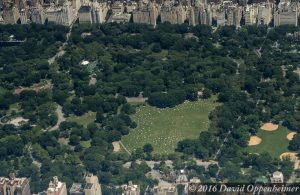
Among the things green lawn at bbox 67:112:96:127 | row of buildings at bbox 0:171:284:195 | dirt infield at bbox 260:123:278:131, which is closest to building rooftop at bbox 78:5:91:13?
green lawn at bbox 67:112:96:127

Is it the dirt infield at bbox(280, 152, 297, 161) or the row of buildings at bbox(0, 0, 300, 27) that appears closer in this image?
the dirt infield at bbox(280, 152, 297, 161)

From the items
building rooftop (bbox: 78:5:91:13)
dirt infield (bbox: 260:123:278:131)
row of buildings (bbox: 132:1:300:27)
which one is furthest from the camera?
building rooftop (bbox: 78:5:91:13)

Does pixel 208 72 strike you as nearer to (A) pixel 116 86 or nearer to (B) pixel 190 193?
(A) pixel 116 86

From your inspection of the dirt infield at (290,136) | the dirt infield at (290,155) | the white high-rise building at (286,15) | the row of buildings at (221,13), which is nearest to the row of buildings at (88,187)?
the dirt infield at (290,155)

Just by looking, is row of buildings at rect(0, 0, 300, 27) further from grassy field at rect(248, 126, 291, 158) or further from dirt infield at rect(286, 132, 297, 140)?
dirt infield at rect(286, 132, 297, 140)

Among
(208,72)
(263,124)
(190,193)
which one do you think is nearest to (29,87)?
(208,72)

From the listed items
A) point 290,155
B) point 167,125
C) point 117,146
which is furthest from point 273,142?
point 117,146
